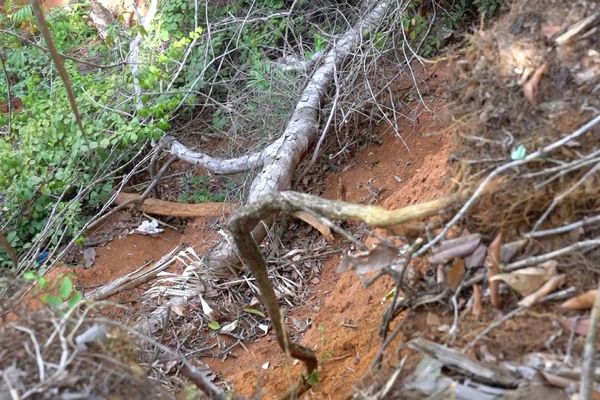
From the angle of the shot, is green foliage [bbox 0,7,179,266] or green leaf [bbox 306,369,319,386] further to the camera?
green foliage [bbox 0,7,179,266]

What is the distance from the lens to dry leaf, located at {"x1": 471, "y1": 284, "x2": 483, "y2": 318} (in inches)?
93.3

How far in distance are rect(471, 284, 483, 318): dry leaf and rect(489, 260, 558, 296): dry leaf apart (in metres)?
0.13

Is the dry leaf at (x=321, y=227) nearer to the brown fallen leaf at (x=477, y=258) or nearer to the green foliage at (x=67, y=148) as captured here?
the green foliage at (x=67, y=148)

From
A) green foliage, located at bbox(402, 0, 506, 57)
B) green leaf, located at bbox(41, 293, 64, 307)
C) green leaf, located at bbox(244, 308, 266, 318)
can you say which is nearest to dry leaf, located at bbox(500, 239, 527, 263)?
green leaf, located at bbox(41, 293, 64, 307)

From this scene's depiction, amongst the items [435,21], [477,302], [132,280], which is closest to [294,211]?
[477,302]

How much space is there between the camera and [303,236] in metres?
5.09

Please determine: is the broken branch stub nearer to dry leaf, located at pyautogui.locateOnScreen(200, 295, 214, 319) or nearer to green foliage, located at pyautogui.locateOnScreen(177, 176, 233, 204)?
dry leaf, located at pyautogui.locateOnScreen(200, 295, 214, 319)

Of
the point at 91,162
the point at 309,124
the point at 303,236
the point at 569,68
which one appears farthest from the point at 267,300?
the point at 91,162

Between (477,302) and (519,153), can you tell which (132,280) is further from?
(519,153)

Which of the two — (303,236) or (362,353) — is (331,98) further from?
(362,353)

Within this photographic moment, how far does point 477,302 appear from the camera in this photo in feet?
7.82

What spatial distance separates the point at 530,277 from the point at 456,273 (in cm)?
29

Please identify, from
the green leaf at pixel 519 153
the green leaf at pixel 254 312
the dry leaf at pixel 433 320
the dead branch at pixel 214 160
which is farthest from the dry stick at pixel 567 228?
the dead branch at pixel 214 160

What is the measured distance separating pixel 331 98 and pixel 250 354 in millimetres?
2465
